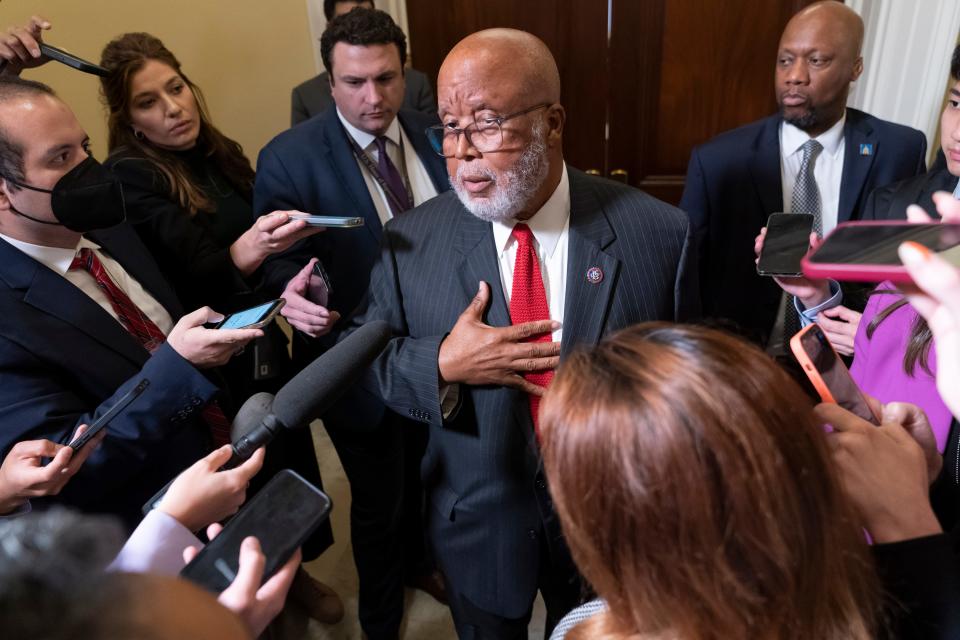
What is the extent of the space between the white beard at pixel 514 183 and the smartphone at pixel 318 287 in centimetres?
53

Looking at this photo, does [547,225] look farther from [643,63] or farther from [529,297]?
[643,63]

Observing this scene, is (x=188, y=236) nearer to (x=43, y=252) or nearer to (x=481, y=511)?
(x=43, y=252)

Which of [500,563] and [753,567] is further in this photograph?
[500,563]

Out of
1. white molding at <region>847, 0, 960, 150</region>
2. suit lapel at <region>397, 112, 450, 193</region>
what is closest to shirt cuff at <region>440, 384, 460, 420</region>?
suit lapel at <region>397, 112, 450, 193</region>

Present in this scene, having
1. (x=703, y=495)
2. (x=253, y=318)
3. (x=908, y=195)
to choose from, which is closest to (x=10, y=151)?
(x=253, y=318)

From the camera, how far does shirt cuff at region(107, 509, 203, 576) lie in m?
0.93

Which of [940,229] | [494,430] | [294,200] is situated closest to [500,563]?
[494,430]

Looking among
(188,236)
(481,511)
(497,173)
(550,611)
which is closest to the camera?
(497,173)

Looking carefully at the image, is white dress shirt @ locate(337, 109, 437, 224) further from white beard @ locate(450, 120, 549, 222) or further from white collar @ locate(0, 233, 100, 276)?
white collar @ locate(0, 233, 100, 276)

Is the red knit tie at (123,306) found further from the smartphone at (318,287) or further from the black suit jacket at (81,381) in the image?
the smartphone at (318,287)

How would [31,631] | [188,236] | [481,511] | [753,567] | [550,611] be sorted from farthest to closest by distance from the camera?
[188,236] → [550,611] → [481,511] → [753,567] → [31,631]

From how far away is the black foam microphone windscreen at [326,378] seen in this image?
1.07 metres

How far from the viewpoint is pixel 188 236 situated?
191 cm

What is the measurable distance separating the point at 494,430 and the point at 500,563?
1.15 feet
